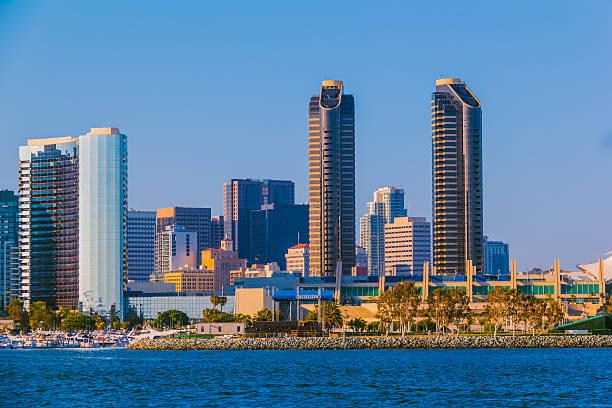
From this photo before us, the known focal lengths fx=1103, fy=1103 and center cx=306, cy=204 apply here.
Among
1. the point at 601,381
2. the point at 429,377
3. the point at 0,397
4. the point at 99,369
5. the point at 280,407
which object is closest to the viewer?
the point at 280,407

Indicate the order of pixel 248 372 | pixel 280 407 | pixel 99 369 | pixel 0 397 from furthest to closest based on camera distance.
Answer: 1. pixel 99 369
2. pixel 248 372
3. pixel 0 397
4. pixel 280 407

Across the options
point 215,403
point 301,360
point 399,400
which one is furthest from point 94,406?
point 301,360

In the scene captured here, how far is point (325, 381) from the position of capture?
451ft

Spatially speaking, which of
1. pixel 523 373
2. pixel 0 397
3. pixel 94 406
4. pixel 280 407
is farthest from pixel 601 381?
pixel 0 397

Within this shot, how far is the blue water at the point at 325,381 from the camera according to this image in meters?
116

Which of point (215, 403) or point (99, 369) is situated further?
point (99, 369)

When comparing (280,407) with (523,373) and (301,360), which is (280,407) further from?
(301,360)

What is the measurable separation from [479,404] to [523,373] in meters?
37.4

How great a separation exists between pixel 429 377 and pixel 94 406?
4694 centimetres

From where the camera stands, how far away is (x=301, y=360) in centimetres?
18088

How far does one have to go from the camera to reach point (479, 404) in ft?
364

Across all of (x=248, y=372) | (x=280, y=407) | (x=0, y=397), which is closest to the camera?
(x=280, y=407)

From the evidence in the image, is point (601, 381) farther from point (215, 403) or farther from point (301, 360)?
point (301, 360)

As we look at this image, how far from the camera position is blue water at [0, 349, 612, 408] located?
11575 centimetres
